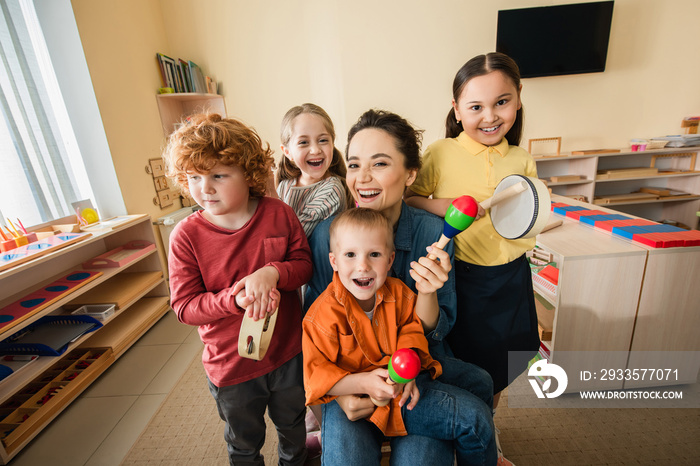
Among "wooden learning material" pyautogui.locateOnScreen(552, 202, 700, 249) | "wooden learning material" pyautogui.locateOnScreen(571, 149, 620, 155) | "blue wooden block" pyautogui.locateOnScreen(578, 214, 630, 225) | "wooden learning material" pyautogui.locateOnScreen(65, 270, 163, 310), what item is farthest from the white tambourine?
"wooden learning material" pyautogui.locateOnScreen(571, 149, 620, 155)

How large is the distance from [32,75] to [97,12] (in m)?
0.72

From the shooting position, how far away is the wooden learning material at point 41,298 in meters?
1.67

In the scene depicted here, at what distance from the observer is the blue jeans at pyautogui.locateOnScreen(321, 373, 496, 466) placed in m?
0.81

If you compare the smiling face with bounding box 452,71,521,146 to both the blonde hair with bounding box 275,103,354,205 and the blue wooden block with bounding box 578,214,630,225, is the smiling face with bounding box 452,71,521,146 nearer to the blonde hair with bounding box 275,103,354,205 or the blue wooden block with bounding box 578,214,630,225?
the blonde hair with bounding box 275,103,354,205

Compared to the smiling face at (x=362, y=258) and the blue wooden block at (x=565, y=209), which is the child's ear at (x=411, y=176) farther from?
the blue wooden block at (x=565, y=209)

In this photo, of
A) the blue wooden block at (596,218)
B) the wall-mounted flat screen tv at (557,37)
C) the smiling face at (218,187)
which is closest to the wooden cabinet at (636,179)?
the wall-mounted flat screen tv at (557,37)

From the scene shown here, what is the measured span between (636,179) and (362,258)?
4451mm

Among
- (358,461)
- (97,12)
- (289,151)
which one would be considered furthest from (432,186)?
(97,12)

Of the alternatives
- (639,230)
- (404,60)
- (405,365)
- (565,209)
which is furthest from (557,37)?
(405,365)

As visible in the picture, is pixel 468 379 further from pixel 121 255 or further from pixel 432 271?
pixel 121 255

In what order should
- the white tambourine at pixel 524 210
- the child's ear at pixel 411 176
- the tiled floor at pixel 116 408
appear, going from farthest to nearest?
the tiled floor at pixel 116 408, the child's ear at pixel 411 176, the white tambourine at pixel 524 210

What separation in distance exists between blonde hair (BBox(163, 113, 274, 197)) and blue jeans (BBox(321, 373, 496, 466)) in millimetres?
778

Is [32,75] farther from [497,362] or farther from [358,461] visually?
[497,362]

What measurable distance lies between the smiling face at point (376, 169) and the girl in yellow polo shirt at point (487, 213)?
189 millimetres
